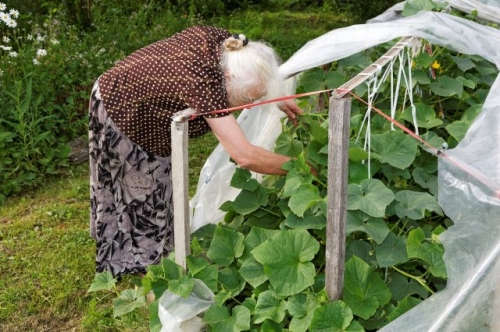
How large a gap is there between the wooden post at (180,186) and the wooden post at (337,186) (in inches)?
21.6

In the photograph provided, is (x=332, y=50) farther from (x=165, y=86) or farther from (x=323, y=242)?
(x=323, y=242)

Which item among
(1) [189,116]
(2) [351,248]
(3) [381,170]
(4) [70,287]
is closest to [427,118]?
(3) [381,170]

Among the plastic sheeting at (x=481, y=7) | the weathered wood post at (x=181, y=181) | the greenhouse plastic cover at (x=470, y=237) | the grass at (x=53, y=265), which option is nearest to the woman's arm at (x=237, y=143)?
the weathered wood post at (x=181, y=181)

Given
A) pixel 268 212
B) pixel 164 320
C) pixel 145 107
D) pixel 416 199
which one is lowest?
pixel 164 320

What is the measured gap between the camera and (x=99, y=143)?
3072 millimetres

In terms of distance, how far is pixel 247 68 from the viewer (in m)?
2.60

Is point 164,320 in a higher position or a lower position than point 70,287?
higher

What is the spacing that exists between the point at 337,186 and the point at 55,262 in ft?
6.71

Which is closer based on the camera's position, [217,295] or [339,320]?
[339,320]

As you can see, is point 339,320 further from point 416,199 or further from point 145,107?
point 145,107

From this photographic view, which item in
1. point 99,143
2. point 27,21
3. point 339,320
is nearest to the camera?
point 339,320

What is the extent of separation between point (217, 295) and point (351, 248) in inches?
19.1

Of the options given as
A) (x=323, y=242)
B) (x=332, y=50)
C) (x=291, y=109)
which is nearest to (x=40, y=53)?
(x=291, y=109)

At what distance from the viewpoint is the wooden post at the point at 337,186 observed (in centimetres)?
206
